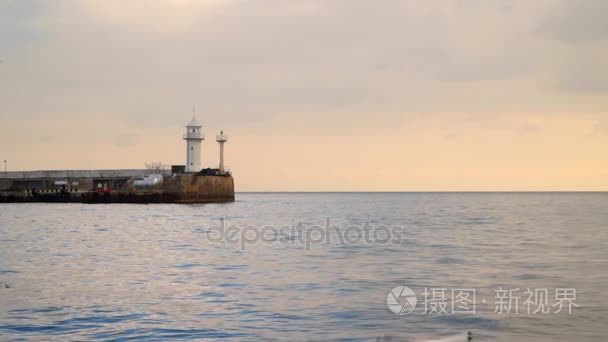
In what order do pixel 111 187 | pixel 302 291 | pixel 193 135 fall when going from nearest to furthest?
pixel 302 291
pixel 193 135
pixel 111 187

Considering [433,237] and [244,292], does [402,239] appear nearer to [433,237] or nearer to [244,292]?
[433,237]

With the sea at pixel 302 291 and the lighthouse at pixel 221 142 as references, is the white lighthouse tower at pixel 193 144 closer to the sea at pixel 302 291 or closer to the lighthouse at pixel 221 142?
the lighthouse at pixel 221 142

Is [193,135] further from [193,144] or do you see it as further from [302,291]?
[302,291]

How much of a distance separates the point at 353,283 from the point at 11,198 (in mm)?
101979

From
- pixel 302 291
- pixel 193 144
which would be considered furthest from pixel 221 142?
pixel 302 291

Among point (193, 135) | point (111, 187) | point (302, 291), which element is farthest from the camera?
point (111, 187)

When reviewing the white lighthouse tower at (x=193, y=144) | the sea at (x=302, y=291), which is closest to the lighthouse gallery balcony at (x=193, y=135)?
the white lighthouse tower at (x=193, y=144)

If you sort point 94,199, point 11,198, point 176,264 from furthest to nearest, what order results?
point 11,198
point 94,199
point 176,264

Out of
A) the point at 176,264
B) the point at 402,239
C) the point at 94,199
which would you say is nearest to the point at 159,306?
the point at 176,264

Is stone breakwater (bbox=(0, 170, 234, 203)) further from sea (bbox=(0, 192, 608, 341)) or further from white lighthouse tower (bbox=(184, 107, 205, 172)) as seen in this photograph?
sea (bbox=(0, 192, 608, 341))

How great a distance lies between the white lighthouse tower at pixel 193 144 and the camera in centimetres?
A: 9825

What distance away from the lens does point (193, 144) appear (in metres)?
98.9

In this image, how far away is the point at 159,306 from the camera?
58.6ft

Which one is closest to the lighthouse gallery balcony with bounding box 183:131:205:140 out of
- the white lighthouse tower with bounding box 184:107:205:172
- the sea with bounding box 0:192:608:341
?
the white lighthouse tower with bounding box 184:107:205:172
